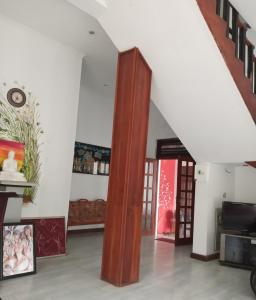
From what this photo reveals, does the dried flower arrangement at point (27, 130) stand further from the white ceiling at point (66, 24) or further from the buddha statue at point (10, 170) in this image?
the white ceiling at point (66, 24)

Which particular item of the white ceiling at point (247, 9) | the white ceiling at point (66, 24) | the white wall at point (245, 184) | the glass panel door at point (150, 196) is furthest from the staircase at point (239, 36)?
the glass panel door at point (150, 196)

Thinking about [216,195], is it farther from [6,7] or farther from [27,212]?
[6,7]

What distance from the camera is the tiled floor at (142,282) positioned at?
3166 mm

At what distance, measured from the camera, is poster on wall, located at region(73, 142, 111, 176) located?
6.76 meters

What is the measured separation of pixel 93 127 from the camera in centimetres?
726

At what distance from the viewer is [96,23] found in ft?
14.1

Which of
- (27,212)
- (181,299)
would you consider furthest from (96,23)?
(181,299)

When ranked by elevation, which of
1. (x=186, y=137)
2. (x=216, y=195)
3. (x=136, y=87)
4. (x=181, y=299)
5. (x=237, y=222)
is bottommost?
(x=181, y=299)

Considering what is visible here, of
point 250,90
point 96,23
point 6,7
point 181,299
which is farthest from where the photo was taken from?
point 96,23

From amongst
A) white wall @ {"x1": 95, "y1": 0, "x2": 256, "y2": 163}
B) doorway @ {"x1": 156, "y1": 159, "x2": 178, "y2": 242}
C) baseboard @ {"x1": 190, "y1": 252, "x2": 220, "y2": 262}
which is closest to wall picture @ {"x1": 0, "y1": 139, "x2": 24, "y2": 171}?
white wall @ {"x1": 95, "y1": 0, "x2": 256, "y2": 163}

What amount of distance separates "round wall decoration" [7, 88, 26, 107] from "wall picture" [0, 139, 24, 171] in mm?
660

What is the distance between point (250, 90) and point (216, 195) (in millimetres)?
2395

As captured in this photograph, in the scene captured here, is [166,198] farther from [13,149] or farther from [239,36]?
[239,36]

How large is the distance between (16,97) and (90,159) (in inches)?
119
